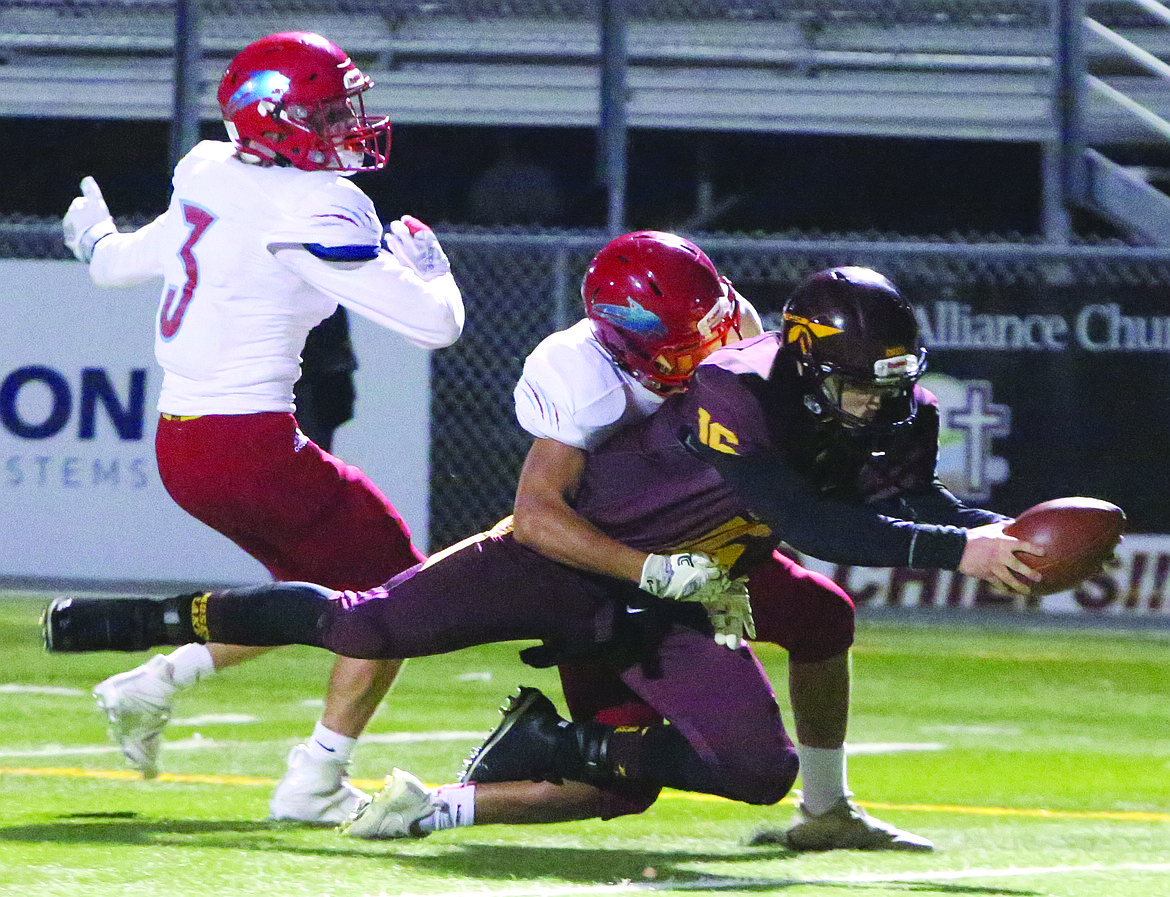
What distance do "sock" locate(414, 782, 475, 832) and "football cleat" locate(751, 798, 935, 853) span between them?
0.73 meters

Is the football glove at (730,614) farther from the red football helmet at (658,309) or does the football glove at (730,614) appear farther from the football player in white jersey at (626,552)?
the red football helmet at (658,309)

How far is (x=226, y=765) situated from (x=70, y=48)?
336 inches

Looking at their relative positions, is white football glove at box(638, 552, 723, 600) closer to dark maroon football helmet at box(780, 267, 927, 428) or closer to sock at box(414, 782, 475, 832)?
dark maroon football helmet at box(780, 267, 927, 428)

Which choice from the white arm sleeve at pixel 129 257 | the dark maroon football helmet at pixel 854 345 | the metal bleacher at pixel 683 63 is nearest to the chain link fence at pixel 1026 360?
the metal bleacher at pixel 683 63

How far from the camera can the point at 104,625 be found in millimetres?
4930

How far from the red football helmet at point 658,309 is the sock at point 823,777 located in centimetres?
90

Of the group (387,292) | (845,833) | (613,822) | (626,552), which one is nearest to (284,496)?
(387,292)

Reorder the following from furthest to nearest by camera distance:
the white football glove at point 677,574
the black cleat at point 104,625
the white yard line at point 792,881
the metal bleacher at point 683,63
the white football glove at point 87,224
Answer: the metal bleacher at point 683,63
the white football glove at point 87,224
the black cleat at point 104,625
the white football glove at point 677,574
the white yard line at point 792,881

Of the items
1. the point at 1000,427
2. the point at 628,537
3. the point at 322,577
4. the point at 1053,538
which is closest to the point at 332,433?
the point at 1000,427

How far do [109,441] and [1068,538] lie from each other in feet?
20.3

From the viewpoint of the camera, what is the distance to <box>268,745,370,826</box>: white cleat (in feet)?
16.4

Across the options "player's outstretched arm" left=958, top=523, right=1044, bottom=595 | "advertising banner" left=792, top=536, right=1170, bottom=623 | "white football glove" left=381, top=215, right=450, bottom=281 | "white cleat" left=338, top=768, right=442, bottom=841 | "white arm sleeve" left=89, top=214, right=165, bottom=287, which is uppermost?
"white football glove" left=381, top=215, right=450, bottom=281

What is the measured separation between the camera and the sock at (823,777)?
481 centimetres

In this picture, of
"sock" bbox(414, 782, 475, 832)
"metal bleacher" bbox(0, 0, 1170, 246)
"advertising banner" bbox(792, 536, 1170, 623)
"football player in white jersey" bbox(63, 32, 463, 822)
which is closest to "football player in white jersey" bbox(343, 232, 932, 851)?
"sock" bbox(414, 782, 475, 832)
